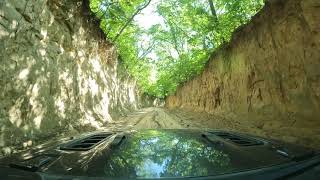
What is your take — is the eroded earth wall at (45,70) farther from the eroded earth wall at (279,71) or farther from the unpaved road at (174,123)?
the eroded earth wall at (279,71)

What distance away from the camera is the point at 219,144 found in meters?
2.30

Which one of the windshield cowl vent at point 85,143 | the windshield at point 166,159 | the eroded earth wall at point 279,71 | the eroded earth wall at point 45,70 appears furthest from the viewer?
the eroded earth wall at point 279,71

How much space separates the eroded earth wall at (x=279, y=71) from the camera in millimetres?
7695

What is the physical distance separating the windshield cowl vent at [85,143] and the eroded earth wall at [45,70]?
394 cm

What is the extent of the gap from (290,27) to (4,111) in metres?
6.90

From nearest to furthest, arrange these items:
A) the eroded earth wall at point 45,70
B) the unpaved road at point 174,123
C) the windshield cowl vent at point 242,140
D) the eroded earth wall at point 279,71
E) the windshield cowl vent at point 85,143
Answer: the windshield cowl vent at point 85,143 → the windshield cowl vent at point 242,140 → the eroded earth wall at point 45,70 → the eroded earth wall at point 279,71 → the unpaved road at point 174,123

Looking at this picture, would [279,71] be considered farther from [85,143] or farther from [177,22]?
[177,22]

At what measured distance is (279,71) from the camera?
9.51 metres

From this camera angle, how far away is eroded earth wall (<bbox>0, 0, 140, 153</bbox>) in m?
6.60

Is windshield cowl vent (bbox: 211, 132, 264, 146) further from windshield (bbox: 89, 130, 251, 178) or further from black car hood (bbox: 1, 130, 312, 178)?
windshield (bbox: 89, 130, 251, 178)

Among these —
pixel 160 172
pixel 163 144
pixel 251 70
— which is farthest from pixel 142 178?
pixel 251 70

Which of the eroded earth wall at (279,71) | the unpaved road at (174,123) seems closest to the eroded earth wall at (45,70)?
the unpaved road at (174,123)

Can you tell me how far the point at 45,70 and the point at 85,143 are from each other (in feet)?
21.4

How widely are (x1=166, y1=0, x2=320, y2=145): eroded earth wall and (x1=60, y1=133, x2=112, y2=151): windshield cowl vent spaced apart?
546cm
